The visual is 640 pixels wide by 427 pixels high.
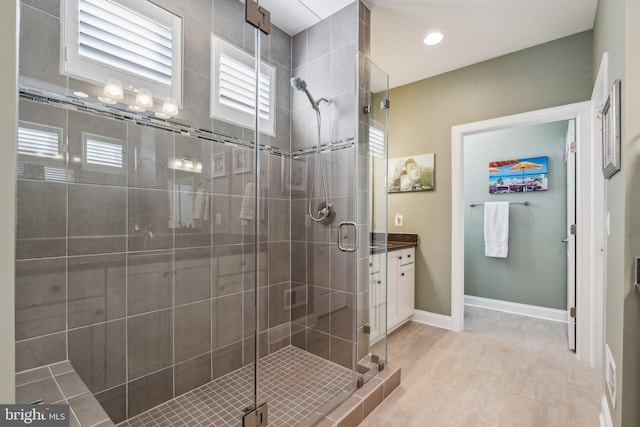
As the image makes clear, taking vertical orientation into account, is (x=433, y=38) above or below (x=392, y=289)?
above

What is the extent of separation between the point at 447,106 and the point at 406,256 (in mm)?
1679

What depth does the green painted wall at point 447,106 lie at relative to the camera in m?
2.53

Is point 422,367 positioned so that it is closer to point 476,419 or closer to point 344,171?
point 476,419

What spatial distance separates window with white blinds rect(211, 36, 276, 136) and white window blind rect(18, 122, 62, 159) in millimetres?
827

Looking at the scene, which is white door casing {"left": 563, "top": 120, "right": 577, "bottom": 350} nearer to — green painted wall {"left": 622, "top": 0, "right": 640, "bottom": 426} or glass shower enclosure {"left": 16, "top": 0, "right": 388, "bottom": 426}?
green painted wall {"left": 622, "top": 0, "right": 640, "bottom": 426}

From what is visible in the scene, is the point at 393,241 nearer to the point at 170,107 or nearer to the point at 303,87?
the point at 303,87

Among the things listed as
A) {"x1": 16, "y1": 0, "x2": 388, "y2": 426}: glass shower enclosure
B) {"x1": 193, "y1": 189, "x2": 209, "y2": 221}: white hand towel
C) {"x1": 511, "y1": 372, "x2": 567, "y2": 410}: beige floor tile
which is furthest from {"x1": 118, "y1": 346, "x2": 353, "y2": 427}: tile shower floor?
{"x1": 511, "y1": 372, "x2": 567, "y2": 410}: beige floor tile

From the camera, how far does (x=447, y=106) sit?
3.14 m

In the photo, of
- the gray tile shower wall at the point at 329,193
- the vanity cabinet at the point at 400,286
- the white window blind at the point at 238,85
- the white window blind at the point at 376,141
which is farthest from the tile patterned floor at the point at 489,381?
the white window blind at the point at 238,85

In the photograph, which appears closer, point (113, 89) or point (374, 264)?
point (113, 89)

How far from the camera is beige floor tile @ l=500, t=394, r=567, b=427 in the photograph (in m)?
1.64

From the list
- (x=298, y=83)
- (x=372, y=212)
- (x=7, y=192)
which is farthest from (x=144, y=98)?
(x=372, y=212)

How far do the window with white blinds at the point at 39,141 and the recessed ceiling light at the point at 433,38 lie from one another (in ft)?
9.04

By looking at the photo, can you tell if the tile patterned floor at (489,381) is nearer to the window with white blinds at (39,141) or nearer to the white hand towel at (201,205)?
the white hand towel at (201,205)
